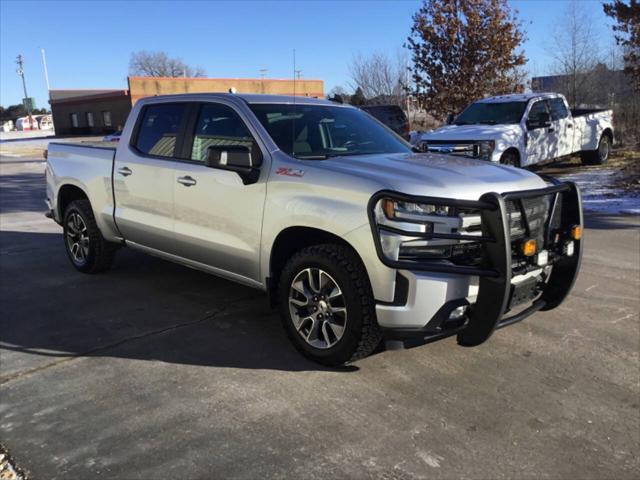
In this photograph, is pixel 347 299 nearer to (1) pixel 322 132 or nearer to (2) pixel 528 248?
(2) pixel 528 248

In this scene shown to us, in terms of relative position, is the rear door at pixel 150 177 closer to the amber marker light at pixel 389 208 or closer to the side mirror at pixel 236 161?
the side mirror at pixel 236 161

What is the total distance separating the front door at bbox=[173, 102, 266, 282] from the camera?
4.32 meters

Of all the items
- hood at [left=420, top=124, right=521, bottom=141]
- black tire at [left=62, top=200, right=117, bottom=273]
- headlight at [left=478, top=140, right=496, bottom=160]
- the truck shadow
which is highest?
hood at [left=420, top=124, right=521, bottom=141]

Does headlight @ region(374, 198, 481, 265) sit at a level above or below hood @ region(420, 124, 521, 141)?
below

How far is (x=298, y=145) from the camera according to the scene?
444 centimetres

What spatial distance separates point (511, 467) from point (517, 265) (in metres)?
1.19

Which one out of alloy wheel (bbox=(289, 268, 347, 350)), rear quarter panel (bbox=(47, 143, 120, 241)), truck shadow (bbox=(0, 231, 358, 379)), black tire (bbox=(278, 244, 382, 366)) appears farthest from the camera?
rear quarter panel (bbox=(47, 143, 120, 241))

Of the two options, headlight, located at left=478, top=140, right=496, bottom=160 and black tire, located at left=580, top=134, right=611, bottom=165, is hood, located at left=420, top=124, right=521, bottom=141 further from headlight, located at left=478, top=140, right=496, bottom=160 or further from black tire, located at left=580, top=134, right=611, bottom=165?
black tire, located at left=580, top=134, right=611, bottom=165

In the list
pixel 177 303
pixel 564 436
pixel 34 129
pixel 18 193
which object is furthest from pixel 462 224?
pixel 34 129

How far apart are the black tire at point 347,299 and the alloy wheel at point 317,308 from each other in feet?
0.08

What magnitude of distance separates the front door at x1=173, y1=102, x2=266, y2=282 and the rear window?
242 millimetres

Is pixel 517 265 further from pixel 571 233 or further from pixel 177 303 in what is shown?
pixel 177 303

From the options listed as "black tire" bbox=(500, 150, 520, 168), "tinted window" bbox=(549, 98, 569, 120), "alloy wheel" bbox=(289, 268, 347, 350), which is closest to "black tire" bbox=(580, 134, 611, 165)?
"tinted window" bbox=(549, 98, 569, 120)

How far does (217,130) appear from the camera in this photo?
480cm
